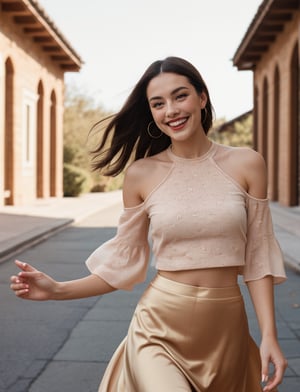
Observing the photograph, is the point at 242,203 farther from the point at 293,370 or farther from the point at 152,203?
the point at 293,370

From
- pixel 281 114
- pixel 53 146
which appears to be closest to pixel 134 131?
pixel 281 114

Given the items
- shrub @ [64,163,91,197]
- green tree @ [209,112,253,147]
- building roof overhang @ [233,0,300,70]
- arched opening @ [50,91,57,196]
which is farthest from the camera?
green tree @ [209,112,253,147]

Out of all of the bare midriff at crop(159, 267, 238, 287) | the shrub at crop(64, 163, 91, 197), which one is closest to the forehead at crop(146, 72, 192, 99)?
the bare midriff at crop(159, 267, 238, 287)

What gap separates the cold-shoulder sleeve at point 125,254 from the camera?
269 cm

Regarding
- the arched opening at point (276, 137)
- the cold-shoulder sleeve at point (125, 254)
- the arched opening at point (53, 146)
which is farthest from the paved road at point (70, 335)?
the arched opening at point (53, 146)

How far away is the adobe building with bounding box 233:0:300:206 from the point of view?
2222 centimetres

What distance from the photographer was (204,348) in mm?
2482

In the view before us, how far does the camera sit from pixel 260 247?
2.62m

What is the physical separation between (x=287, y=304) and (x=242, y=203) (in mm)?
5171

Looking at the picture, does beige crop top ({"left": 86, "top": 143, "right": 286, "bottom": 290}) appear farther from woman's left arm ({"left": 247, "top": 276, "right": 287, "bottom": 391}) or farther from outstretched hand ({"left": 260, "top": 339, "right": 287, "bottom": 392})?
outstretched hand ({"left": 260, "top": 339, "right": 287, "bottom": 392})

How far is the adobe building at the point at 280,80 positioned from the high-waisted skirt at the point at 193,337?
1883cm

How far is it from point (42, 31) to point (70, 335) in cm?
2016

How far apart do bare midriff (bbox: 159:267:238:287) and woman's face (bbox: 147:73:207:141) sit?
1.61 feet

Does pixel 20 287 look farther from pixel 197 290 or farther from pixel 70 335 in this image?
pixel 70 335
